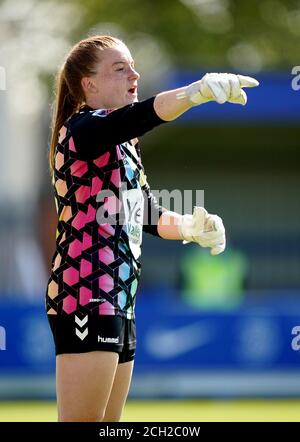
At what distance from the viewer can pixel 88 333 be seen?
16.4ft

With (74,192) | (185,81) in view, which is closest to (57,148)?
(74,192)

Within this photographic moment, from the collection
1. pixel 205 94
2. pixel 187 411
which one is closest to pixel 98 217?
pixel 205 94

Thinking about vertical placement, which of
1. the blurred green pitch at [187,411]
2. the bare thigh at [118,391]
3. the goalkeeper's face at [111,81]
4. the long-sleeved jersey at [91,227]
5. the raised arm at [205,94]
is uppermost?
the goalkeeper's face at [111,81]

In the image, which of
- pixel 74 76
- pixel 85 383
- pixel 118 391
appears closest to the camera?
pixel 85 383

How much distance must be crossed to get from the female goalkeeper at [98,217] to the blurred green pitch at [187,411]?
489 cm

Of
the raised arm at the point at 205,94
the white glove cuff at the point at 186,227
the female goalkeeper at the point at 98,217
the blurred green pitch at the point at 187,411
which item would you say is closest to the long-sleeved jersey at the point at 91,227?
the female goalkeeper at the point at 98,217

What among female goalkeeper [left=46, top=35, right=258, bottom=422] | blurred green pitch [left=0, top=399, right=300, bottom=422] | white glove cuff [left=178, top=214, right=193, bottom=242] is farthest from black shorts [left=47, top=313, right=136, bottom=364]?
blurred green pitch [left=0, top=399, right=300, bottom=422]

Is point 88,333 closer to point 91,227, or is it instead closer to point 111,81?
point 91,227

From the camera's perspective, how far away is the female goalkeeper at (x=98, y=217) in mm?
4945

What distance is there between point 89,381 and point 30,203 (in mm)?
18352

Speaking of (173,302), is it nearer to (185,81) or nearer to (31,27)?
(185,81)

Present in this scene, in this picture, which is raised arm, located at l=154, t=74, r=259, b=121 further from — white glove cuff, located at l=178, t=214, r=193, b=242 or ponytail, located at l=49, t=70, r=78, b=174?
white glove cuff, located at l=178, t=214, r=193, b=242

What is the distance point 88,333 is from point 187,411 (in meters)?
6.35

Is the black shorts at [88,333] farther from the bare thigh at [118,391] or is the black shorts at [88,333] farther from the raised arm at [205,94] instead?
the raised arm at [205,94]
